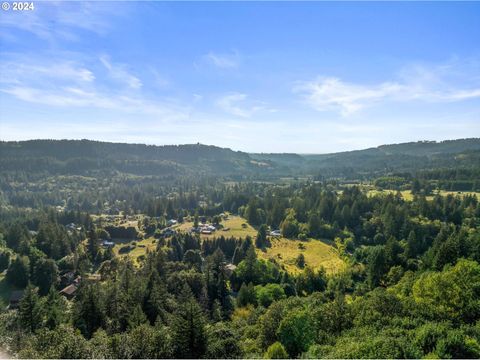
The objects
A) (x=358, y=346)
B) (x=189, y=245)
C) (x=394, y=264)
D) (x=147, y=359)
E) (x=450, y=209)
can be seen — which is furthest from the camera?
(x=450, y=209)

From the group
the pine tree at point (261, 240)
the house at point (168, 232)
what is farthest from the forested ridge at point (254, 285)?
the house at point (168, 232)

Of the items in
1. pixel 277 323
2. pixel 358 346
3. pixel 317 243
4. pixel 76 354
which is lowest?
pixel 317 243

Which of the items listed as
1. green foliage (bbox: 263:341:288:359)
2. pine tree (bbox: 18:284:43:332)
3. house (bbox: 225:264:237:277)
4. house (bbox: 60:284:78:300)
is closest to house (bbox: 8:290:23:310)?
house (bbox: 60:284:78:300)

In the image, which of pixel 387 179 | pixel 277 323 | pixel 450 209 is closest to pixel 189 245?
pixel 277 323

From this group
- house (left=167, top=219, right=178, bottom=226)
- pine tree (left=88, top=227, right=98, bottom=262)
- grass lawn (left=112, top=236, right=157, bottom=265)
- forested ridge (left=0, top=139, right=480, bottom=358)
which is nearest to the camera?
forested ridge (left=0, top=139, right=480, bottom=358)

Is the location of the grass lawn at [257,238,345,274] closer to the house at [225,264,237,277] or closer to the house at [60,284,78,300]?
the house at [225,264,237,277]

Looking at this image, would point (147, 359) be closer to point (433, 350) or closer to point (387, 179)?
point (433, 350)

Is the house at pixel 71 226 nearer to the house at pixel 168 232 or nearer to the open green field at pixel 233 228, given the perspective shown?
the house at pixel 168 232
